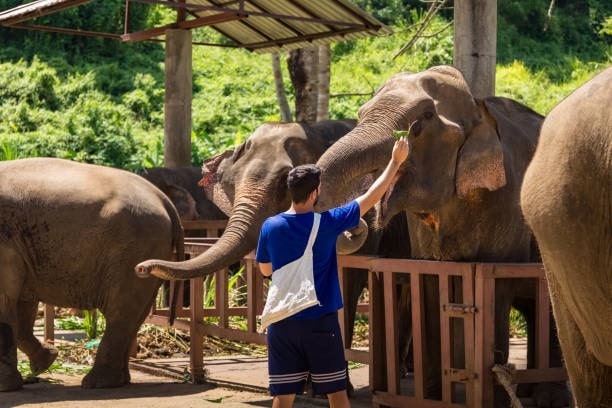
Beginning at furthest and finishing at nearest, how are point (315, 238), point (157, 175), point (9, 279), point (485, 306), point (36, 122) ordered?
1. point (36, 122)
2. point (157, 175)
3. point (9, 279)
4. point (485, 306)
5. point (315, 238)

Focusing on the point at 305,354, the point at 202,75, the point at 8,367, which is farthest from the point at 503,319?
the point at 202,75

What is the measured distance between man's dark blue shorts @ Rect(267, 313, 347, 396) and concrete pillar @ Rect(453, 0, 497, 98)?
10.9 feet

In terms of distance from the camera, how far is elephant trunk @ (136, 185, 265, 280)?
299 inches

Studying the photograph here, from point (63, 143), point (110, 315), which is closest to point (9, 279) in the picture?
point (110, 315)

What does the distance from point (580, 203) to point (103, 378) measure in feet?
18.8

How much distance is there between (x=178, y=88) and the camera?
12.2 meters

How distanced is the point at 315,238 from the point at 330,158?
1.15m

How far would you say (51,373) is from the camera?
9.67 m

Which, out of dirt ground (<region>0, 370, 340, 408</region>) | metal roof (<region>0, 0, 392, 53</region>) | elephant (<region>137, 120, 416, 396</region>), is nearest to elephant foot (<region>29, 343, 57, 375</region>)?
dirt ground (<region>0, 370, 340, 408</region>)

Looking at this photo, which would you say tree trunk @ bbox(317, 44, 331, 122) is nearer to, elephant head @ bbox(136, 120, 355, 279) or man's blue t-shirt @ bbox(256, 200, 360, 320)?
elephant head @ bbox(136, 120, 355, 279)

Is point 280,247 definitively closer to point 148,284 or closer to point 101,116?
point 148,284

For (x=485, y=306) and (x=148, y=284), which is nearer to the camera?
(x=485, y=306)

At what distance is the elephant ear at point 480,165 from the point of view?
7043 millimetres

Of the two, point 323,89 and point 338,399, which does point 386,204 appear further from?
point 323,89
